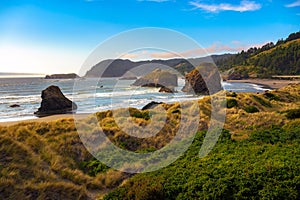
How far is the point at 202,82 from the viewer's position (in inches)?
3125

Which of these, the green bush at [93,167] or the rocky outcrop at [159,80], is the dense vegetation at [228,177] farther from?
the rocky outcrop at [159,80]

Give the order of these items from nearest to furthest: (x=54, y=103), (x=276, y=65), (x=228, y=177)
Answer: (x=228, y=177), (x=54, y=103), (x=276, y=65)

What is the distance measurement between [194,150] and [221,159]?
7.81ft

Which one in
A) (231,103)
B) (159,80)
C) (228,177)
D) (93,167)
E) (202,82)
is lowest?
(93,167)

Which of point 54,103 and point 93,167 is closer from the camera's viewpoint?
point 93,167

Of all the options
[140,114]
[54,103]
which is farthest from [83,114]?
[54,103]

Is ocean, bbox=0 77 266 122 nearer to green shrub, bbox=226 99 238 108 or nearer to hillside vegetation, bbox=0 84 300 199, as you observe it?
hillside vegetation, bbox=0 84 300 199

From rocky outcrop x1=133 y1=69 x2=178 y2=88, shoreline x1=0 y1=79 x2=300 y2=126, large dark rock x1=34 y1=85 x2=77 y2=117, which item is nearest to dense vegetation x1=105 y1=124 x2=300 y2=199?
shoreline x1=0 y1=79 x2=300 y2=126

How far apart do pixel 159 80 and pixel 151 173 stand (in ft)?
309

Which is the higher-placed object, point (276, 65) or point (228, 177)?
point (276, 65)

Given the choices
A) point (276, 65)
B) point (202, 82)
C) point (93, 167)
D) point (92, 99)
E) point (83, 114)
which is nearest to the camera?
point (93, 167)

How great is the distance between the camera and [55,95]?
42844 mm

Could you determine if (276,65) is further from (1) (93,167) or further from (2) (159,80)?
(1) (93,167)

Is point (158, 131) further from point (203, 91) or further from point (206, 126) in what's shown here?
point (203, 91)
